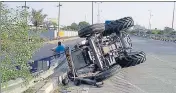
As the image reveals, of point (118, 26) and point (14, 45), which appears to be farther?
point (118, 26)

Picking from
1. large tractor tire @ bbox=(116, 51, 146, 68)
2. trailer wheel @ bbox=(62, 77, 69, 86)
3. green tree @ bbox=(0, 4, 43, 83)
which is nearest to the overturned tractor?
large tractor tire @ bbox=(116, 51, 146, 68)

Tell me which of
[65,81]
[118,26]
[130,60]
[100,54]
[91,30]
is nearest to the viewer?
[65,81]

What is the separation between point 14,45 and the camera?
Result: 673 centimetres

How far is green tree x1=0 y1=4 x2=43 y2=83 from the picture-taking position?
21.2 ft

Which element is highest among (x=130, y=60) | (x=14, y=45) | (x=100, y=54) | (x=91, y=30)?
(x=91, y=30)

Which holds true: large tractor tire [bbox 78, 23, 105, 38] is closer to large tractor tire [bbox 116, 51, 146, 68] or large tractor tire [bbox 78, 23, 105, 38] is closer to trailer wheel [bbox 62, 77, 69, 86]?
large tractor tire [bbox 116, 51, 146, 68]

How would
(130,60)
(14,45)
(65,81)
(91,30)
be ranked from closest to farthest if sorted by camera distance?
1. (14,45)
2. (65,81)
3. (91,30)
4. (130,60)

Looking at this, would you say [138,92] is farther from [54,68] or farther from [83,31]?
[54,68]

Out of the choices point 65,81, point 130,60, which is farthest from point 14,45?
point 130,60

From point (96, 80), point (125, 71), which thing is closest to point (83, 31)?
point (96, 80)

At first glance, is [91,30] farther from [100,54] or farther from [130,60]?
[130,60]

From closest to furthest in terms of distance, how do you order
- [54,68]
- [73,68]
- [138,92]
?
[138,92]
[73,68]
[54,68]

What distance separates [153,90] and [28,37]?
494cm

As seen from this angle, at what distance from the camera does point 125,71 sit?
15.5m
